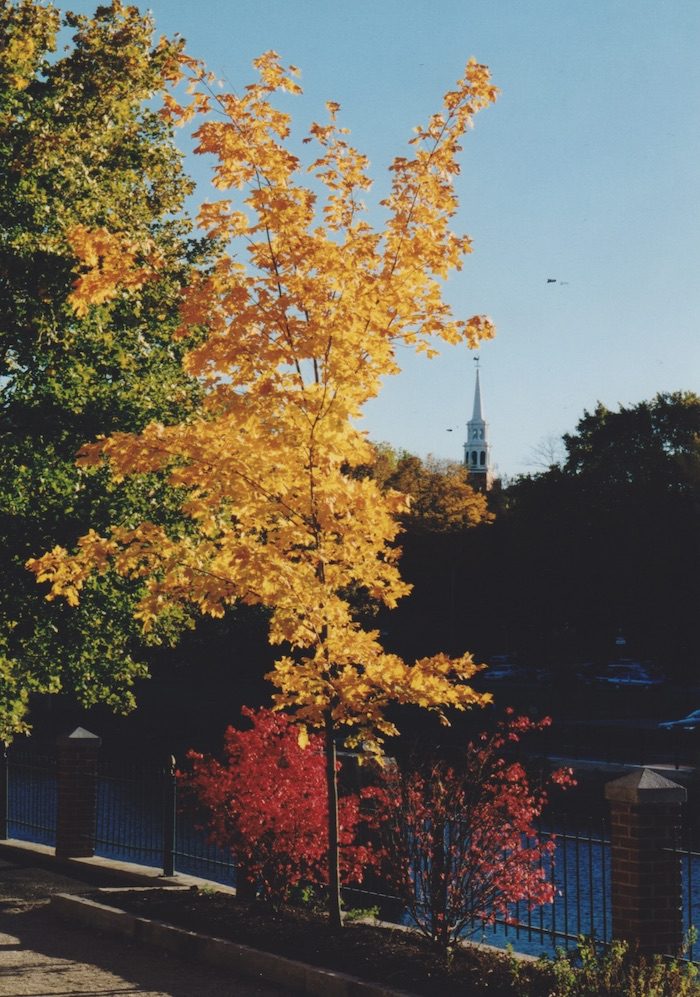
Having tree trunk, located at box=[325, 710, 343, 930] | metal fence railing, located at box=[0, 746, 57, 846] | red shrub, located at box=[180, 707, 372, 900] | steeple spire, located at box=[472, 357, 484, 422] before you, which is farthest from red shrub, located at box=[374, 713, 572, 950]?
steeple spire, located at box=[472, 357, 484, 422]

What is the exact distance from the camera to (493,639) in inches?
2414

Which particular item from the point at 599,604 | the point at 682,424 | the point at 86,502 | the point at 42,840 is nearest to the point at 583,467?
the point at 682,424

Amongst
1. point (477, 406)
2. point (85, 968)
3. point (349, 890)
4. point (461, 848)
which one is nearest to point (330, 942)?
point (461, 848)

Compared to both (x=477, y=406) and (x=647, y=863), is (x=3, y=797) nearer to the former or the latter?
(x=647, y=863)

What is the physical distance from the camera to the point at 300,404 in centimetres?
1017

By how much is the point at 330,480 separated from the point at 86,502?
872cm

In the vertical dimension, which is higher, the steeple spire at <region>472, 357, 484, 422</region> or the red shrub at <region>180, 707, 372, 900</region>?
the steeple spire at <region>472, 357, 484, 422</region>

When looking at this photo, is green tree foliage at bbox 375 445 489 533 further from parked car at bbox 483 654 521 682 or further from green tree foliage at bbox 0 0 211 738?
green tree foliage at bbox 0 0 211 738

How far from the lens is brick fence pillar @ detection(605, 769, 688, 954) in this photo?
944 centimetres

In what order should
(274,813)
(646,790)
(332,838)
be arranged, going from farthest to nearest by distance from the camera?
(274,813) < (332,838) < (646,790)

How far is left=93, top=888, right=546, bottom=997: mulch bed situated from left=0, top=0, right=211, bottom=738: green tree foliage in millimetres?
7255

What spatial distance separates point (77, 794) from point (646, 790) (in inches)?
318

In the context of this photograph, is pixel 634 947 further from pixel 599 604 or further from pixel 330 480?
pixel 599 604

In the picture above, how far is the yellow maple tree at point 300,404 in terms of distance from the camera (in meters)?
10.0
